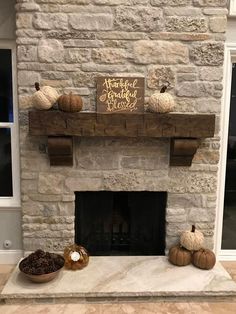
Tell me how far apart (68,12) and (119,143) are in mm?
1139

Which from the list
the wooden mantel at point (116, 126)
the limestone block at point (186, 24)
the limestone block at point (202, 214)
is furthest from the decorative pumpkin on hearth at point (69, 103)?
the limestone block at point (202, 214)

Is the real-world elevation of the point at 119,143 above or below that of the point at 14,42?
below

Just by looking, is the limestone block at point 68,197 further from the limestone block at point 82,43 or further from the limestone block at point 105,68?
the limestone block at point 82,43

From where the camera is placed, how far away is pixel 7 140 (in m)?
3.09

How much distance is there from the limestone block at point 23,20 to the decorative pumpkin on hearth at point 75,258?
1870 millimetres

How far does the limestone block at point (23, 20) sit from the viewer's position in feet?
8.89

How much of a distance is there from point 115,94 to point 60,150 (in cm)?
65

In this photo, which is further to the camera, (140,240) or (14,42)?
(140,240)

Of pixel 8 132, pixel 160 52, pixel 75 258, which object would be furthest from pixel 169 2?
pixel 75 258

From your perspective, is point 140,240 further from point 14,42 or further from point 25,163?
point 14,42

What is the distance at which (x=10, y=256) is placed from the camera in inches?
124

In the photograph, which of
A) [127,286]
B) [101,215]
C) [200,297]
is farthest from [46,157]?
[200,297]

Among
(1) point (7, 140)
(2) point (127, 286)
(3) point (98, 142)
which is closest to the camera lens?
(2) point (127, 286)

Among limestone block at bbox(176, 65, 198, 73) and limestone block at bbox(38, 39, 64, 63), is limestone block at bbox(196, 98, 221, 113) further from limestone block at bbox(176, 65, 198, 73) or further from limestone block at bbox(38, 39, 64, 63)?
limestone block at bbox(38, 39, 64, 63)
